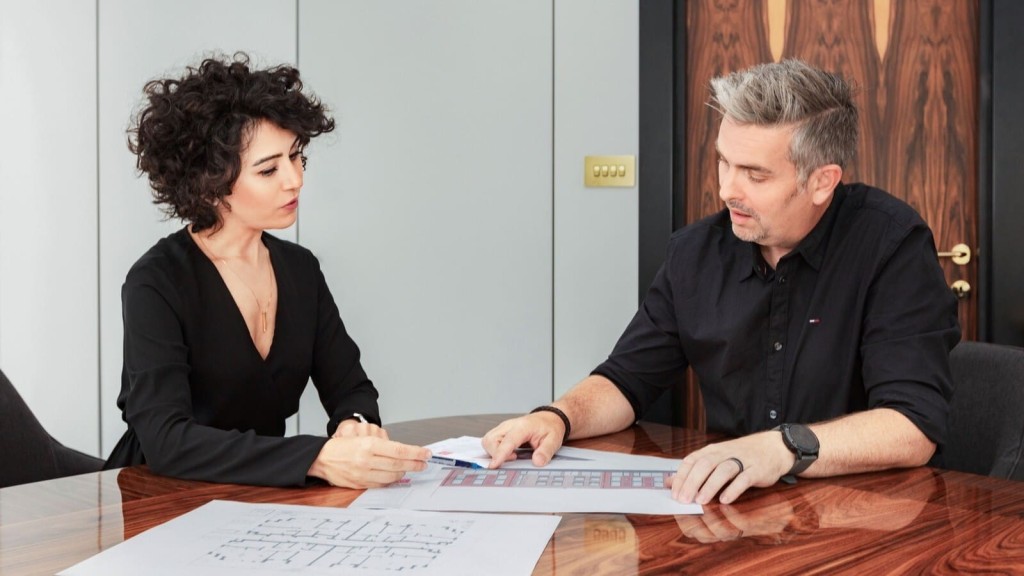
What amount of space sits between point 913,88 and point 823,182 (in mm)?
1530

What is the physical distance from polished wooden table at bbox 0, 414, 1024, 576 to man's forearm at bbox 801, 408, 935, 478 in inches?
0.8

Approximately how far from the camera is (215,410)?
5.74 feet

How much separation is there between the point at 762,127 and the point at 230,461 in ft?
3.50

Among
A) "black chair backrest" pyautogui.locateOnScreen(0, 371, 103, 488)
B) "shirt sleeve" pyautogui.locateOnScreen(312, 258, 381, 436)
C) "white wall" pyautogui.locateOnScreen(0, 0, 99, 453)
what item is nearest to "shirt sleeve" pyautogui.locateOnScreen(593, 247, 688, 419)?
"shirt sleeve" pyautogui.locateOnScreen(312, 258, 381, 436)

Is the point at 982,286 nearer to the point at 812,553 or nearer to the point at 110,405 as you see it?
the point at 812,553

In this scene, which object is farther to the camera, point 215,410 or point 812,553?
Answer: point 215,410

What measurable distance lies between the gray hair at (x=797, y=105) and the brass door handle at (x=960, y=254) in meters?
1.48

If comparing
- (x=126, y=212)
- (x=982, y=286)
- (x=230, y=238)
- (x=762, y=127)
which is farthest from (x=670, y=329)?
(x=126, y=212)

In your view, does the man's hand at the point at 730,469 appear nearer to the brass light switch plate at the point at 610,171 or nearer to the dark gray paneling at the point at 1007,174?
the dark gray paneling at the point at 1007,174

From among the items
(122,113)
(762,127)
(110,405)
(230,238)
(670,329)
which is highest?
(122,113)

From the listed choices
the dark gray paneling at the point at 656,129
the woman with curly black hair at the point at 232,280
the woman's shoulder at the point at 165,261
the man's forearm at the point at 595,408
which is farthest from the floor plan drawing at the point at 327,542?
the dark gray paneling at the point at 656,129

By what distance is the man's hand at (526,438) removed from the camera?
143 cm

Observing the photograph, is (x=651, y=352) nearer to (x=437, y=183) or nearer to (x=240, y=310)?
(x=240, y=310)

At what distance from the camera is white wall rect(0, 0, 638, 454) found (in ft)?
10.6
